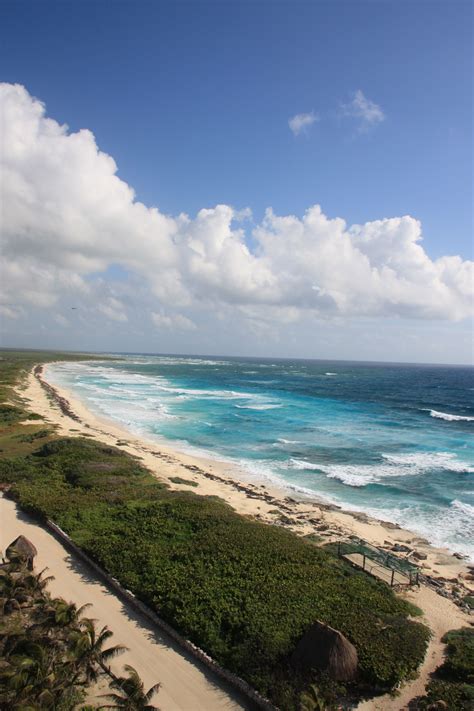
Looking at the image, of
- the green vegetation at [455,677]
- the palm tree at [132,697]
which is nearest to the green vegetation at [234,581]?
the green vegetation at [455,677]

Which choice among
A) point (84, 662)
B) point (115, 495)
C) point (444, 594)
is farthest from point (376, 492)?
point (84, 662)

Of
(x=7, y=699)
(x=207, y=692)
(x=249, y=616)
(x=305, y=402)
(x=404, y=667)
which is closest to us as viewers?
(x=7, y=699)

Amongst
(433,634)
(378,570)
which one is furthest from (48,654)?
(378,570)

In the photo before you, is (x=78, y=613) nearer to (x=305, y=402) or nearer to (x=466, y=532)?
(x=466, y=532)

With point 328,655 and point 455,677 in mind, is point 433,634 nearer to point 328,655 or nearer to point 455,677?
point 455,677

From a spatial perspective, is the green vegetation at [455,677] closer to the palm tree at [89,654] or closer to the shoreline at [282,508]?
the shoreline at [282,508]

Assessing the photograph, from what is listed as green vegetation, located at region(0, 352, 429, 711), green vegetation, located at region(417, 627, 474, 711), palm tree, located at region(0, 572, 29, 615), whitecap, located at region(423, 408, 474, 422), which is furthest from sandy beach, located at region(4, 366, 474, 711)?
whitecap, located at region(423, 408, 474, 422)
